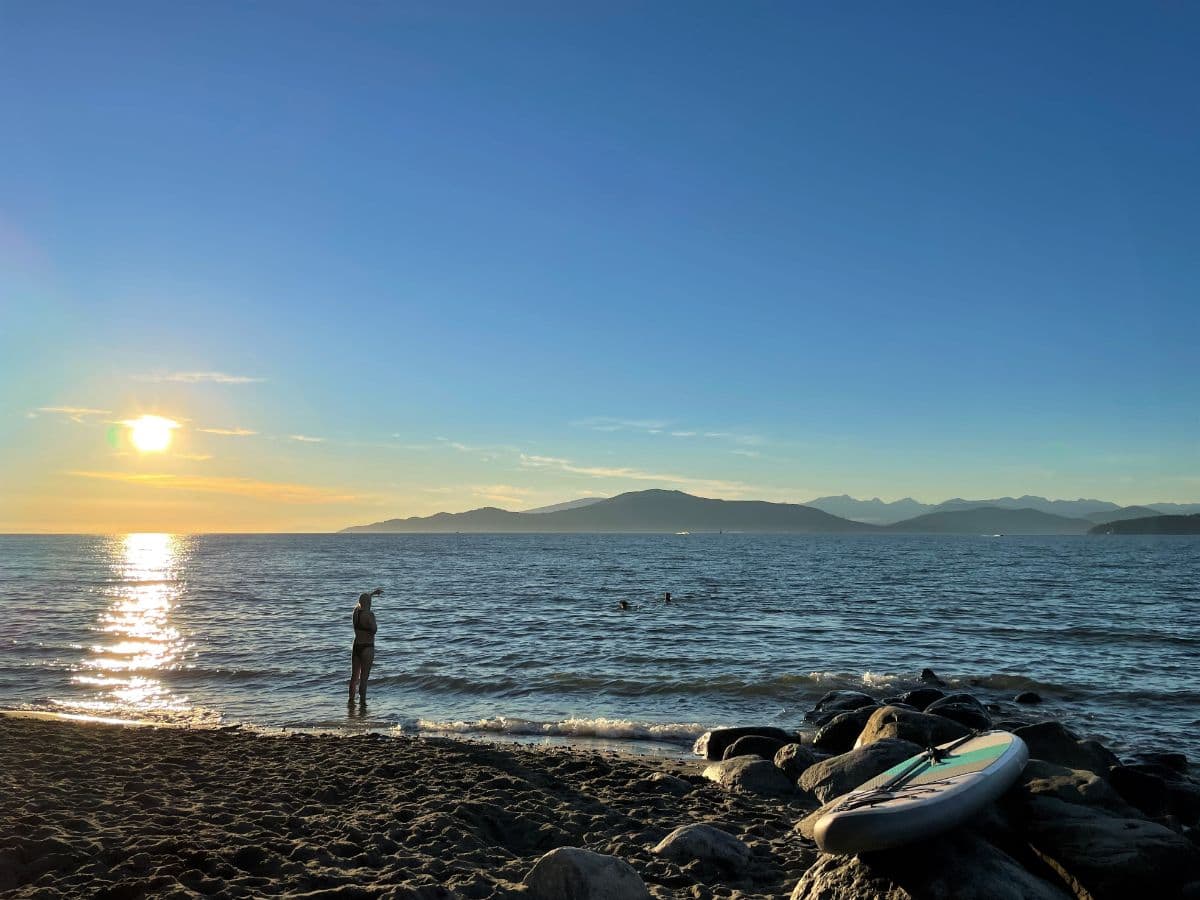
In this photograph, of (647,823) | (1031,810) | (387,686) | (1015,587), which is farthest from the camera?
(1015,587)

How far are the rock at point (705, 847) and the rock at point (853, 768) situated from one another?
2540mm

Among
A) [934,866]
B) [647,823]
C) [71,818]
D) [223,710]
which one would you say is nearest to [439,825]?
[647,823]

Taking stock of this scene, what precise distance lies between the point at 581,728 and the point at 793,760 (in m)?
4.46

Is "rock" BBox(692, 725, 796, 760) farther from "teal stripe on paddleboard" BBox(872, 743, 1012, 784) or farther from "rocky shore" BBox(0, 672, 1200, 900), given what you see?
"teal stripe on paddleboard" BBox(872, 743, 1012, 784)

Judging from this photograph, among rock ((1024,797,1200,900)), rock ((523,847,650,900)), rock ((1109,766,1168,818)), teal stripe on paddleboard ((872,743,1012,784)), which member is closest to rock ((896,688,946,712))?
rock ((1109,766,1168,818))

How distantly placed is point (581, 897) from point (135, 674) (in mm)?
17912

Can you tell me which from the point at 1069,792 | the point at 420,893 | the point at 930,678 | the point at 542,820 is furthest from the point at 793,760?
the point at 930,678

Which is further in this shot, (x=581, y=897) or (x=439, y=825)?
(x=439, y=825)

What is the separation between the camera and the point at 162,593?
45438 millimetres

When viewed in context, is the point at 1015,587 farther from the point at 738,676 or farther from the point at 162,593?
the point at 162,593

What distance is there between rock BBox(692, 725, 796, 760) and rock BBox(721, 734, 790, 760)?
0.86 feet

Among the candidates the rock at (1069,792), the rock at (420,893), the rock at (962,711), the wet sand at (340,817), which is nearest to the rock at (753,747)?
the wet sand at (340,817)

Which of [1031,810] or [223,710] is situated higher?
[1031,810]

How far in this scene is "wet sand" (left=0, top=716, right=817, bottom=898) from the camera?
255 inches
